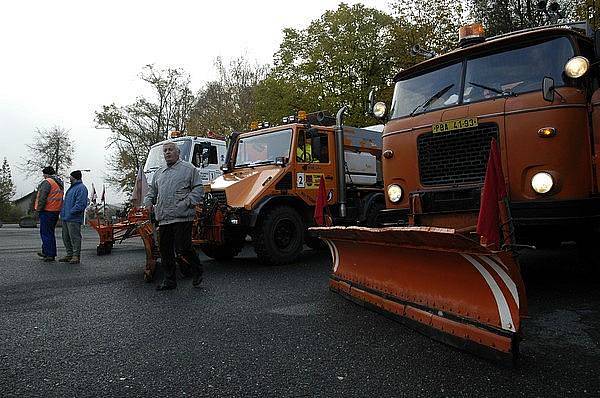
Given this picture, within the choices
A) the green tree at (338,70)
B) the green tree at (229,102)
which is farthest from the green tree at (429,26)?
the green tree at (229,102)

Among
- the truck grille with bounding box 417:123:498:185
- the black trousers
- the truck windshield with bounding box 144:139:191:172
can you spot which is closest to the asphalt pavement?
the black trousers

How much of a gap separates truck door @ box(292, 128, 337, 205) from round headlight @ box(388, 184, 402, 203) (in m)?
2.62

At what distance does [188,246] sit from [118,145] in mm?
34915

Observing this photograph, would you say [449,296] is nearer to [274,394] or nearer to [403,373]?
[403,373]

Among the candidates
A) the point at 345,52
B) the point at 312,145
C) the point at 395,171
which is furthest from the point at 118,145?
the point at 395,171

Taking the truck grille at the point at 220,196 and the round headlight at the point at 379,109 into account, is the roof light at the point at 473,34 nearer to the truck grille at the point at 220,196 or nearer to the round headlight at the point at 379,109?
the round headlight at the point at 379,109

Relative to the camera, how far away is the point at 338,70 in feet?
81.8

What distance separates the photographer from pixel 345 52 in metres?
24.8

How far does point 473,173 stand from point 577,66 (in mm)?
1380

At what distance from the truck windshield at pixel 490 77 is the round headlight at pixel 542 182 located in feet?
3.03

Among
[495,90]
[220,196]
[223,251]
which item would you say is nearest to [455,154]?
[495,90]

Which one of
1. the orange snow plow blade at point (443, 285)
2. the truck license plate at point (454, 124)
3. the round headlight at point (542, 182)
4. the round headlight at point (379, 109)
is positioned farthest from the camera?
the round headlight at point (379, 109)

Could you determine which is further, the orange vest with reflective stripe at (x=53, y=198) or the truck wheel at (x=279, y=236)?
the orange vest with reflective stripe at (x=53, y=198)

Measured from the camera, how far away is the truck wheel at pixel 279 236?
777cm
